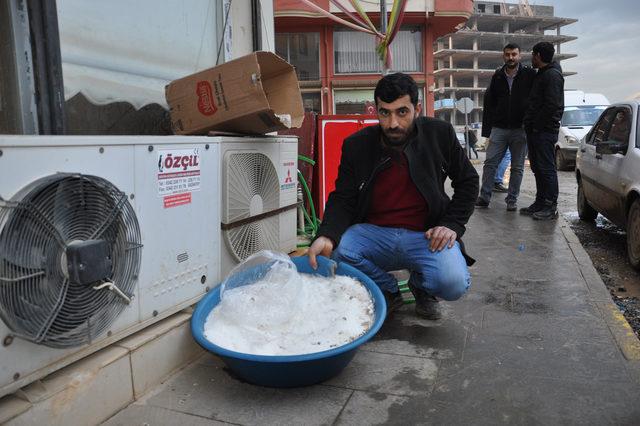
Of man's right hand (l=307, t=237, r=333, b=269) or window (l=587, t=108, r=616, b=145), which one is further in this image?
window (l=587, t=108, r=616, b=145)

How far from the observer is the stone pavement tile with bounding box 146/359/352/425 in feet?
7.37

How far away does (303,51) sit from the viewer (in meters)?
17.1

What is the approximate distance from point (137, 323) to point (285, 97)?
1.92 metres

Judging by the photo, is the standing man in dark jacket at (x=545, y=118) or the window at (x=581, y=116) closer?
the standing man in dark jacket at (x=545, y=118)

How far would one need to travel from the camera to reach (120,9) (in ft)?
10.4

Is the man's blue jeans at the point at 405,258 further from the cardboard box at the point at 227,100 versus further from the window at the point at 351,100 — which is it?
the window at the point at 351,100

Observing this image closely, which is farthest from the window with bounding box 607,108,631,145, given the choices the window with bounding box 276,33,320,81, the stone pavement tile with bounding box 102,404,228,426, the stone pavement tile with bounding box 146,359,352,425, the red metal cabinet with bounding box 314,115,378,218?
the window with bounding box 276,33,320,81

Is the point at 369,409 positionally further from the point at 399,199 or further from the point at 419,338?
the point at 399,199

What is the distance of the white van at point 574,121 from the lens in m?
13.9

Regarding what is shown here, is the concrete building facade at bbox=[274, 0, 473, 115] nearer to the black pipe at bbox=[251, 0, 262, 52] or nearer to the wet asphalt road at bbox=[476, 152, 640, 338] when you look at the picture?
the wet asphalt road at bbox=[476, 152, 640, 338]

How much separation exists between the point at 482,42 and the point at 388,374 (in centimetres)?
8755

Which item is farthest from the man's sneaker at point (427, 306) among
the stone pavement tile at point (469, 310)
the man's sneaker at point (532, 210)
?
the man's sneaker at point (532, 210)

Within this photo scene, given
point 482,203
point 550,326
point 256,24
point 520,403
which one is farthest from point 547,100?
point 520,403

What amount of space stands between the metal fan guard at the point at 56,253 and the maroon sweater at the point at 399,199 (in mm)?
1665
